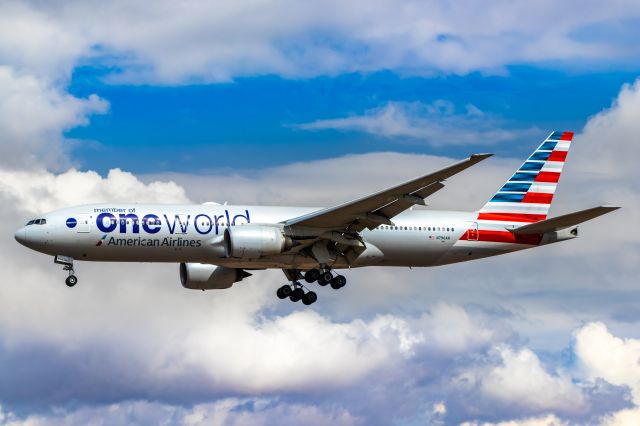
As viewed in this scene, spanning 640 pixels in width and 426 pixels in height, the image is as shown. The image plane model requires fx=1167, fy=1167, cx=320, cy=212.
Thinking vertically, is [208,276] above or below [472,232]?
below

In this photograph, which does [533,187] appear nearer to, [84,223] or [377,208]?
[377,208]

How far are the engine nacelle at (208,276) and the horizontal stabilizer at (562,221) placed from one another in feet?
50.1

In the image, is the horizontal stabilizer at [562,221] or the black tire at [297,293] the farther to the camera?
the black tire at [297,293]

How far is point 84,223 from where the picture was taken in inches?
2163

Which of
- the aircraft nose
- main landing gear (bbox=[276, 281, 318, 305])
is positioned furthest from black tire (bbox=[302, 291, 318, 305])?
the aircraft nose

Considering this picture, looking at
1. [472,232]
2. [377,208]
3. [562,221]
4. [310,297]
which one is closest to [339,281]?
[310,297]

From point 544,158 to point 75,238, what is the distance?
88.9ft

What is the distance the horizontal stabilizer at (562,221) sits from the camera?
5438cm

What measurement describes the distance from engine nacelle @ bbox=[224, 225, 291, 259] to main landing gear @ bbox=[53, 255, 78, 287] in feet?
A: 24.3

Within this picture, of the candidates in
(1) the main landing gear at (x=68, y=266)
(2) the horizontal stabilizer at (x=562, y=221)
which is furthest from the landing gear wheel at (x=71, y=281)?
(2) the horizontal stabilizer at (x=562, y=221)

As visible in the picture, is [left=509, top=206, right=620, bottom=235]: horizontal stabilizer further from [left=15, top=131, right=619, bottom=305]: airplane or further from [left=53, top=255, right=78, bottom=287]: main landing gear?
[left=53, top=255, right=78, bottom=287]: main landing gear

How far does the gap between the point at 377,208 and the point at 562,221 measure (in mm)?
10130

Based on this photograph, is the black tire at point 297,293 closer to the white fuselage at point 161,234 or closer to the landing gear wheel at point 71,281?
the white fuselage at point 161,234

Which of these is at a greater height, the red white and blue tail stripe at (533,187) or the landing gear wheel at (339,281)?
the red white and blue tail stripe at (533,187)
